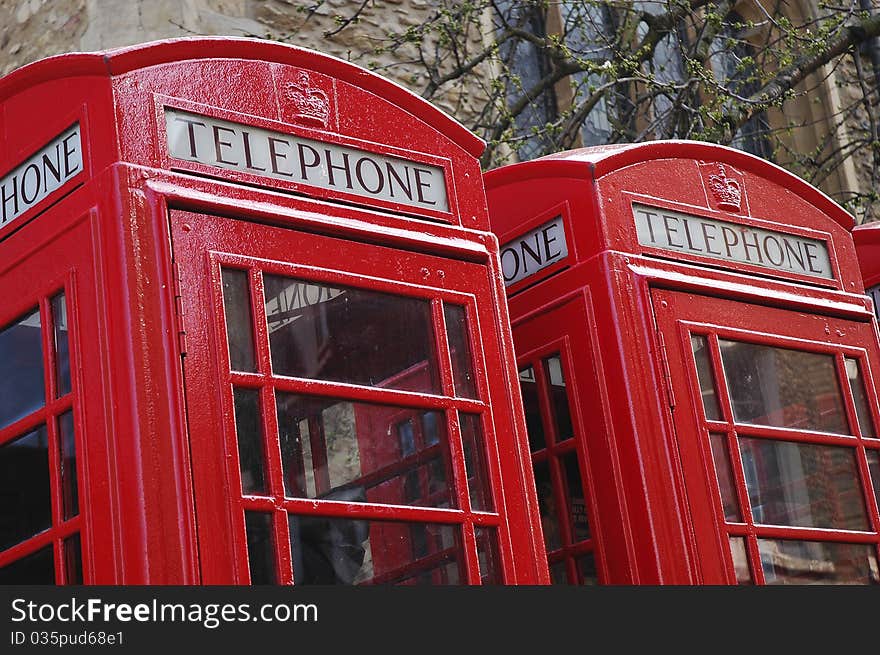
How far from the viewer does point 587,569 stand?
12.7 feet

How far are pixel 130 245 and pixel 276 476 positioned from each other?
0.56 meters

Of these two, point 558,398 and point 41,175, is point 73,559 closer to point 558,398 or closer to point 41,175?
point 41,175

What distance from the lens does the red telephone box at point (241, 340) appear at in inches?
107

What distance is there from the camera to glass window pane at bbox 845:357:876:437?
407 centimetres

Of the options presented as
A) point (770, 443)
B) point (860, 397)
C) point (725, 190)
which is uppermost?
point (725, 190)

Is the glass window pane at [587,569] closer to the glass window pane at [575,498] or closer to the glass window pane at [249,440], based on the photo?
the glass window pane at [575,498]

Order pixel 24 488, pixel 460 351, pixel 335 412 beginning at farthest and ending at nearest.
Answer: pixel 460 351 → pixel 335 412 → pixel 24 488

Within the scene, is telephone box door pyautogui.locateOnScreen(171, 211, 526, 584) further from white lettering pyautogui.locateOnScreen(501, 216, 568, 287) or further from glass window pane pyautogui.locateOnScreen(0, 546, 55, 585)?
white lettering pyautogui.locateOnScreen(501, 216, 568, 287)

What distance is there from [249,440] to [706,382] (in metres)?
1.45

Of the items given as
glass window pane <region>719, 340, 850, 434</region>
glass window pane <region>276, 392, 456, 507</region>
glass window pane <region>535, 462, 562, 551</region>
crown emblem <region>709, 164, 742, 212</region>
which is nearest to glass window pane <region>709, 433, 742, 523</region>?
glass window pane <region>719, 340, 850, 434</region>

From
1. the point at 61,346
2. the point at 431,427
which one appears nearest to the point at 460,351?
the point at 431,427

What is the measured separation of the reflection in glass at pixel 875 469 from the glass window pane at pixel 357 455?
5.00 ft

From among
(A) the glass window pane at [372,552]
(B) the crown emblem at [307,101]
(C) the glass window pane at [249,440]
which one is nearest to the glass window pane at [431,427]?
(A) the glass window pane at [372,552]

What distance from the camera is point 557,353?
396 centimetres
